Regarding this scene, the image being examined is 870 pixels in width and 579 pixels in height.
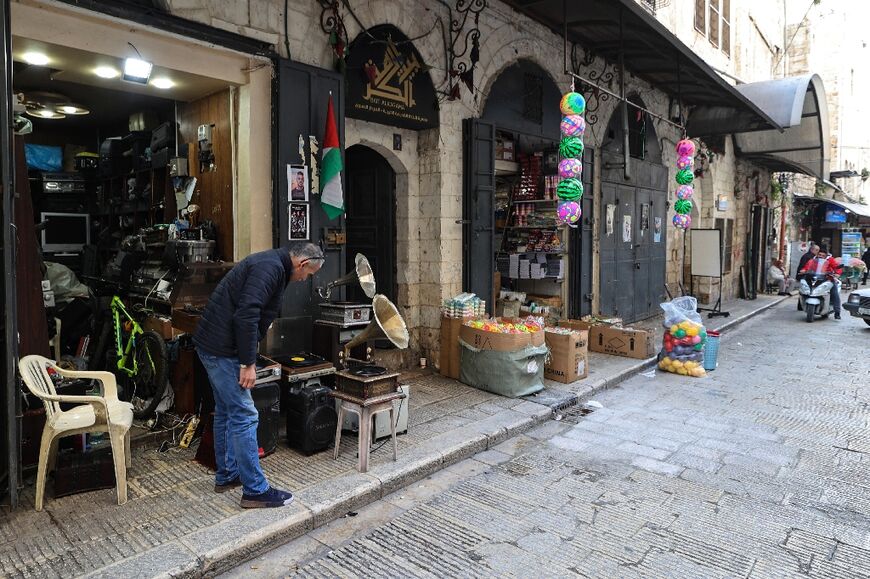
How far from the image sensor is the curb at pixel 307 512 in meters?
3.29

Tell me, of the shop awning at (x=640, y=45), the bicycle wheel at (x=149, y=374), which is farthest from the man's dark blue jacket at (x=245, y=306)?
the shop awning at (x=640, y=45)

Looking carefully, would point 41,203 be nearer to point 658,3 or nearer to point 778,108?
point 658,3

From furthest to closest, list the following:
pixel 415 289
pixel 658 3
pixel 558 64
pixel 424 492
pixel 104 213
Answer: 1. pixel 658 3
2. pixel 558 64
3. pixel 104 213
4. pixel 415 289
5. pixel 424 492

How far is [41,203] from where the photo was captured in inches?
378

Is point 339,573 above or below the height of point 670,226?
below

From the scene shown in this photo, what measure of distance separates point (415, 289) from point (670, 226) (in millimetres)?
10052

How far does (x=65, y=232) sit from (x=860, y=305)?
16.5 meters

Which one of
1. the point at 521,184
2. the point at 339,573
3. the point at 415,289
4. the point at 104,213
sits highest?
the point at 521,184

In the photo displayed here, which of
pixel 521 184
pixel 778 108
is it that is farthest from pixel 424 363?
pixel 778 108

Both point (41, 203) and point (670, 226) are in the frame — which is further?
point (670, 226)

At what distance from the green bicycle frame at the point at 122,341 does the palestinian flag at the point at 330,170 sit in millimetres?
2352

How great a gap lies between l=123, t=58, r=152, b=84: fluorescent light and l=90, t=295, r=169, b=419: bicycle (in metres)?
2.41

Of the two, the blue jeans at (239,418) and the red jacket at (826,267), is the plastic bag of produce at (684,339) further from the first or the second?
the red jacket at (826,267)

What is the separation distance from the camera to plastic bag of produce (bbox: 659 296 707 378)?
864 centimetres
